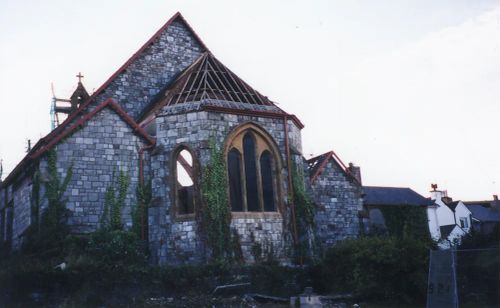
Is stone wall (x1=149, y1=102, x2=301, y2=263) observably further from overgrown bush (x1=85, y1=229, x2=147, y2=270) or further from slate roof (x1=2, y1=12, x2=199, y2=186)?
slate roof (x1=2, y1=12, x2=199, y2=186)

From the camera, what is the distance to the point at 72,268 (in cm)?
1638

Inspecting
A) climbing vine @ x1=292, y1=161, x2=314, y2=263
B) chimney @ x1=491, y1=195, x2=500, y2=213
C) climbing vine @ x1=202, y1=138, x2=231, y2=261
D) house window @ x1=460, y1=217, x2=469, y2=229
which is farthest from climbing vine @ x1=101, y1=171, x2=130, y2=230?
chimney @ x1=491, y1=195, x2=500, y2=213

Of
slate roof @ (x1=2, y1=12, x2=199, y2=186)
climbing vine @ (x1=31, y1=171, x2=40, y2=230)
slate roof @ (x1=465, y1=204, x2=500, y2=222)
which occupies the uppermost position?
slate roof @ (x1=2, y1=12, x2=199, y2=186)

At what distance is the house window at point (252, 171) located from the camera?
2081cm

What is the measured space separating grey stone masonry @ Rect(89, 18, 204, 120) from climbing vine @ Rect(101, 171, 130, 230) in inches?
180

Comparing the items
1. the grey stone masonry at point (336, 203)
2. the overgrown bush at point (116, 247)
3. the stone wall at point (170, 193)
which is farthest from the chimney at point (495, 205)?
the overgrown bush at point (116, 247)

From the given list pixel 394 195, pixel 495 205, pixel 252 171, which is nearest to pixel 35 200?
pixel 252 171

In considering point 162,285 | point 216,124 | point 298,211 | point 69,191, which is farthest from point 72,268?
point 298,211

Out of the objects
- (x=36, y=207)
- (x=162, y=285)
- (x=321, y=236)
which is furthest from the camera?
(x=321, y=236)

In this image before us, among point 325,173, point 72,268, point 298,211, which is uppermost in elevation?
point 325,173

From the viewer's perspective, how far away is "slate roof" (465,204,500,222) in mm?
56000

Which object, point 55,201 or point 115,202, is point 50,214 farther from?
point 115,202

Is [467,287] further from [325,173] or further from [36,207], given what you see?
[36,207]

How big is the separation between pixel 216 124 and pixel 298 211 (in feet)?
15.6
